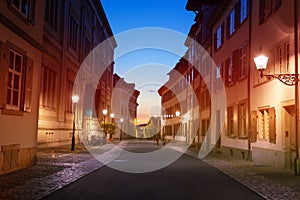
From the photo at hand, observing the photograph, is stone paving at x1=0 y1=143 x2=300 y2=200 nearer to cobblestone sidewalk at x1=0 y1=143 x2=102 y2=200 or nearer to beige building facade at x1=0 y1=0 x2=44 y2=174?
cobblestone sidewalk at x1=0 y1=143 x2=102 y2=200

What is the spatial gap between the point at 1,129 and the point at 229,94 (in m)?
16.2

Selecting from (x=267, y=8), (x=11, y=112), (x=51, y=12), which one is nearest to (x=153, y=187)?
(x=11, y=112)

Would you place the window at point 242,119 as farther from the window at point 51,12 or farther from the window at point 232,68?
the window at point 51,12

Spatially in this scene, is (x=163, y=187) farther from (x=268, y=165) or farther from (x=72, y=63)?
(x=72, y=63)

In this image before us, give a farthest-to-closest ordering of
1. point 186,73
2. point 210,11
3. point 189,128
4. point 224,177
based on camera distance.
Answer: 1. point 186,73
2. point 189,128
3. point 210,11
4. point 224,177

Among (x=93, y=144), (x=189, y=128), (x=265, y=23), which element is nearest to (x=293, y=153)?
(x=265, y=23)

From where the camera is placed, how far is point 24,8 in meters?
14.6

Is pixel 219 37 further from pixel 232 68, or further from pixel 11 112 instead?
pixel 11 112

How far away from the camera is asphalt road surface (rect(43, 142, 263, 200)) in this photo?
30.4 feet

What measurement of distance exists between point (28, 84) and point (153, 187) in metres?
6.31

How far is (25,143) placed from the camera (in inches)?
583

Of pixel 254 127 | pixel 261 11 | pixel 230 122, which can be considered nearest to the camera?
pixel 261 11

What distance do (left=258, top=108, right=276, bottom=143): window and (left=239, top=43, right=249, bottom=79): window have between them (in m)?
3.29

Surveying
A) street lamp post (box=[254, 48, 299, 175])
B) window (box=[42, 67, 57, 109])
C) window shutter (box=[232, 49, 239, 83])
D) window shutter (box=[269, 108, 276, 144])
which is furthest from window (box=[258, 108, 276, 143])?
window (box=[42, 67, 57, 109])
